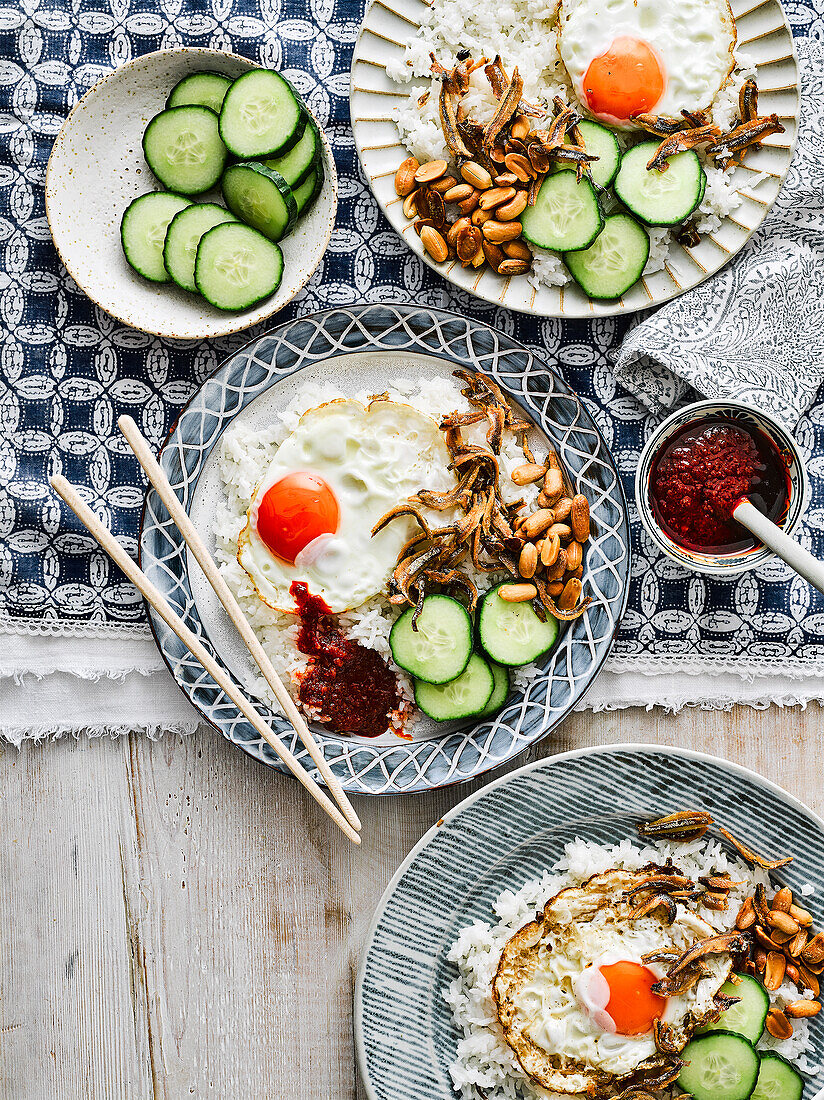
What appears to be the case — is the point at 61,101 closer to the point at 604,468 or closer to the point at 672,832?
the point at 604,468

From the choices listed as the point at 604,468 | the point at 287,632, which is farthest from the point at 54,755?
the point at 604,468

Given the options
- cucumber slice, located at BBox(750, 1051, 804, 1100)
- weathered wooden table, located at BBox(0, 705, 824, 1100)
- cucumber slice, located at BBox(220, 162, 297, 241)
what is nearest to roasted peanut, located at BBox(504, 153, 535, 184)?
cucumber slice, located at BBox(220, 162, 297, 241)

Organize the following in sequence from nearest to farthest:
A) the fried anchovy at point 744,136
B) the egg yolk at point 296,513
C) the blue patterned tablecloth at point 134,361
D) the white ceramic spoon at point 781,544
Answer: the white ceramic spoon at point 781,544 < the egg yolk at point 296,513 < the fried anchovy at point 744,136 < the blue patterned tablecloth at point 134,361

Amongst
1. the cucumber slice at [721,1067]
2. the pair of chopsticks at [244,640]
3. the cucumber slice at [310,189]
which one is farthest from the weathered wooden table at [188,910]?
the cucumber slice at [310,189]

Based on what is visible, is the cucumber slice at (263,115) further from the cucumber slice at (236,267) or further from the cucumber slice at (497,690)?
the cucumber slice at (497,690)

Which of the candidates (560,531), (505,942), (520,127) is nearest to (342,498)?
(560,531)

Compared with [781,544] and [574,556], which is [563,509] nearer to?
[574,556]
